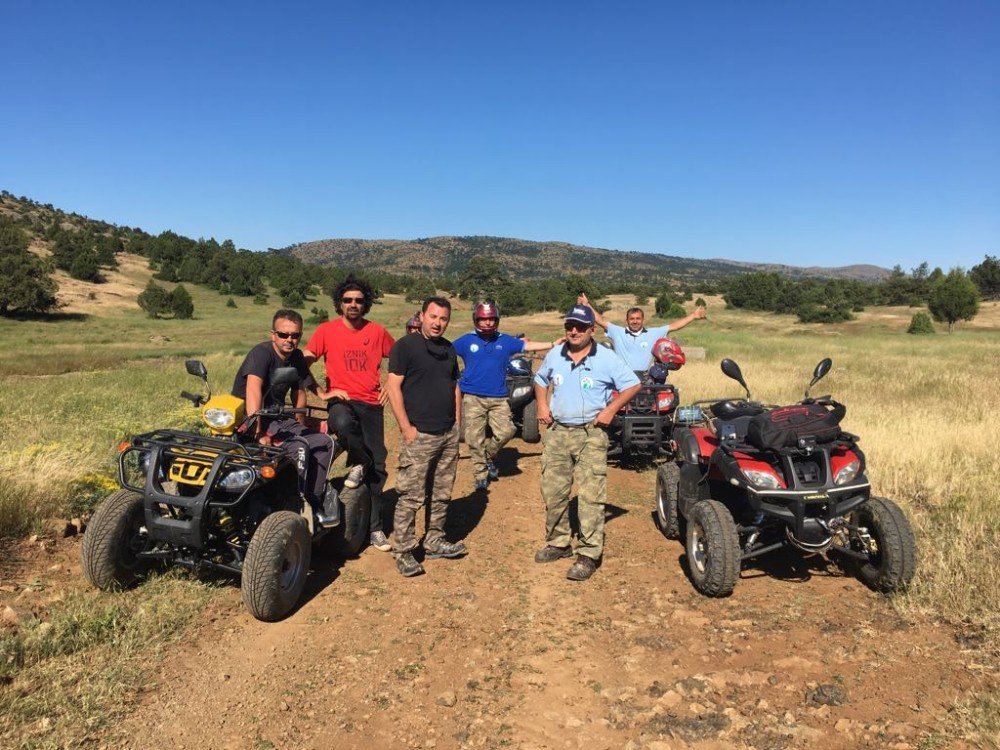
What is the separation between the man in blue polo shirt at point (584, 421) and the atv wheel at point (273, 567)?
208cm

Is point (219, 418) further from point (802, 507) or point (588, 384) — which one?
point (802, 507)

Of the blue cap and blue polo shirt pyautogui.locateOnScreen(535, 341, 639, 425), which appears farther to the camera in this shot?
blue polo shirt pyautogui.locateOnScreen(535, 341, 639, 425)

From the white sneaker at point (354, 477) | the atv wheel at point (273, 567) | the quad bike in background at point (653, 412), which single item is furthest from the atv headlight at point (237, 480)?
the quad bike in background at point (653, 412)

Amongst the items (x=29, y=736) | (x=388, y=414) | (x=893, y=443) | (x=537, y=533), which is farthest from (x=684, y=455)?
(x=388, y=414)

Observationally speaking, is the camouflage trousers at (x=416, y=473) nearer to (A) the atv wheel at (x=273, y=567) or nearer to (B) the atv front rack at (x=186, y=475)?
(A) the atv wheel at (x=273, y=567)

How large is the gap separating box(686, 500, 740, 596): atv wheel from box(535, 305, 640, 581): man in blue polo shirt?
773 millimetres

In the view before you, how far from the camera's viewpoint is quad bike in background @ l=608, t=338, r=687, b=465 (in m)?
7.81

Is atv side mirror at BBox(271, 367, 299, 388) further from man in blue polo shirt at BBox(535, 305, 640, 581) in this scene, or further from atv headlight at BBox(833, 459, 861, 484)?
atv headlight at BBox(833, 459, 861, 484)

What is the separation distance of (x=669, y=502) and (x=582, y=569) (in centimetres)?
139

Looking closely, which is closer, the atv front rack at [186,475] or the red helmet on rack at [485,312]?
the atv front rack at [186,475]

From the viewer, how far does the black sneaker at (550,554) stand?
519 centimetres

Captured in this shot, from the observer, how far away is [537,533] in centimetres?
596

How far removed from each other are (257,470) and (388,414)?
8.75 m

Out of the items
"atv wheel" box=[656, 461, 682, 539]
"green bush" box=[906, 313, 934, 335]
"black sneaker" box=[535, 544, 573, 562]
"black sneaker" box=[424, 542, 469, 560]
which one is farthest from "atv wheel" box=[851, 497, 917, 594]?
"green bush" box=[906, 313, 934, 335]
